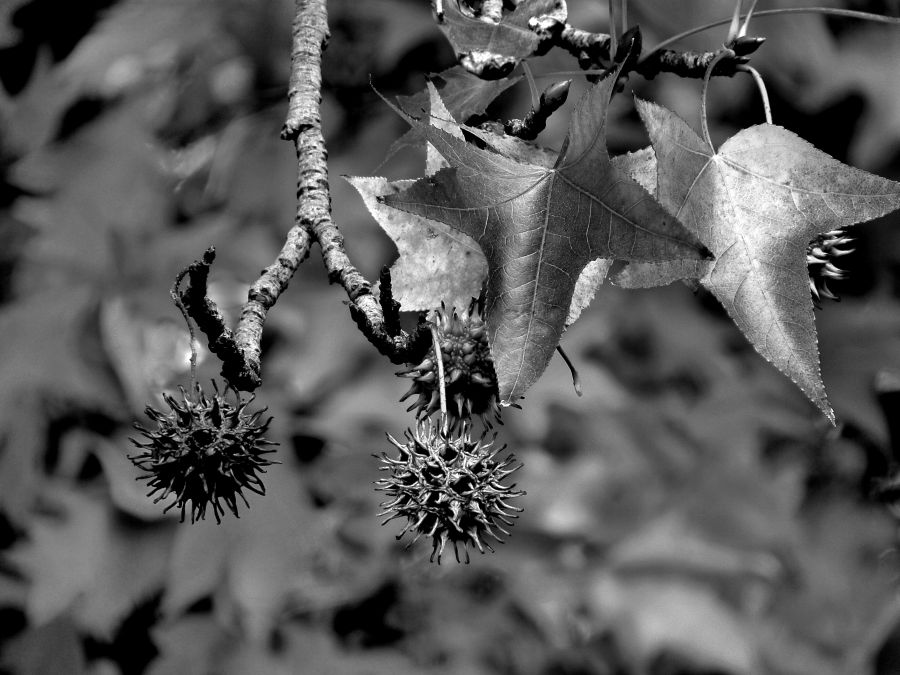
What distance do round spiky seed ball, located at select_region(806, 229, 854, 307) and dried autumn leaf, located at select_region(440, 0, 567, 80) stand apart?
24 cm

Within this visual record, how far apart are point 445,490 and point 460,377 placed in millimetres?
79

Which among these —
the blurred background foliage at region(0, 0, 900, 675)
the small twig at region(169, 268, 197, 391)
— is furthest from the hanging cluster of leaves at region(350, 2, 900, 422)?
the blurred background foliage at region(0, 0, 900, 675)

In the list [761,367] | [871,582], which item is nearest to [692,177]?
[761,367]

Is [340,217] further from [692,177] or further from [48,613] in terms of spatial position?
[692,177]

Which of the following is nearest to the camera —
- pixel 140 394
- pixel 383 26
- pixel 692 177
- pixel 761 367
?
pixel 692 177

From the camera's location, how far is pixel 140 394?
4.55 ft

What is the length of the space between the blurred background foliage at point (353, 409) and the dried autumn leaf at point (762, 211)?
94cm

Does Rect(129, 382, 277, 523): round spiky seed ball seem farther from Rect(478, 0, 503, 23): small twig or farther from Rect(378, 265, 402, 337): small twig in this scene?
Rect(478, 0, 503, 23): small twig

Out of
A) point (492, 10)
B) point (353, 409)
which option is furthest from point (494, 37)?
point (353, 409)

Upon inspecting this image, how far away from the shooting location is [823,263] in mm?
542

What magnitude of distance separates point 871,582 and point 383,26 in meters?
1.76

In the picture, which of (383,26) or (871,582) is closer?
(383,26)

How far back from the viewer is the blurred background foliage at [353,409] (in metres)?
1.43

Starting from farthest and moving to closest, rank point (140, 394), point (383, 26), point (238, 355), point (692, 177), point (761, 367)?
point (761, 367) < point (383, 26) < point (140, 394) < point (692, 177) < point (238, 355)
